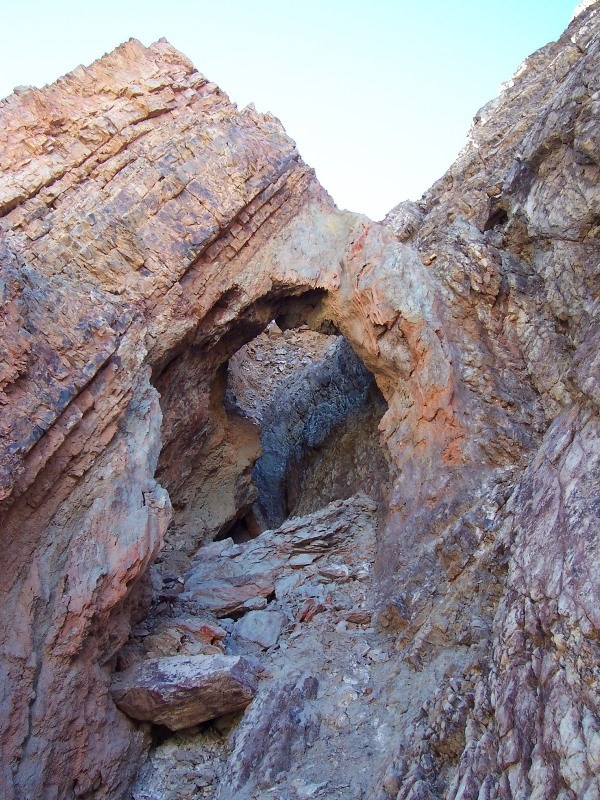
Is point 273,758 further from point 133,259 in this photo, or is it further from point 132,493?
point 133,259

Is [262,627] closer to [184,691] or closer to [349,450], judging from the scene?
[184,691]

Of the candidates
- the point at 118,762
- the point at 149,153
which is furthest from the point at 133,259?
the point at 118,762

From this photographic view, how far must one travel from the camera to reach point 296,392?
1881 cm

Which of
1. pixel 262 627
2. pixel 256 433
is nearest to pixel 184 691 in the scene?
pixel 262 627

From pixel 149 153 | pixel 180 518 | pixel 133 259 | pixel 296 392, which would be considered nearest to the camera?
pixel 133 259

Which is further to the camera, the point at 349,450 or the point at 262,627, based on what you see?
the point at 349,450

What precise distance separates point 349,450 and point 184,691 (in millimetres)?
7742

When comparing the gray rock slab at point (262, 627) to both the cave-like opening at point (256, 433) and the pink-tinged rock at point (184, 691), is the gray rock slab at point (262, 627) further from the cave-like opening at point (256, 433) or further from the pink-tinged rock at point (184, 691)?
the cave-like opening at point (256, 433)

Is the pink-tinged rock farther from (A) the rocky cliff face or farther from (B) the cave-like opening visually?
(B) the cave-like opening

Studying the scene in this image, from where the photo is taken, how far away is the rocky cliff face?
21.6ft

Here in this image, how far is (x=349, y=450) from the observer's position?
1532 cm

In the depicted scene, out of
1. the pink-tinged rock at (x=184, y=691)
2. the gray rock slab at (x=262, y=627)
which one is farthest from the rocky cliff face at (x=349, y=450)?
the pink-tinged rock at (x=184, y=691)

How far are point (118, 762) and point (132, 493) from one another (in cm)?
357

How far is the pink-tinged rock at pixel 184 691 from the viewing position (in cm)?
866
